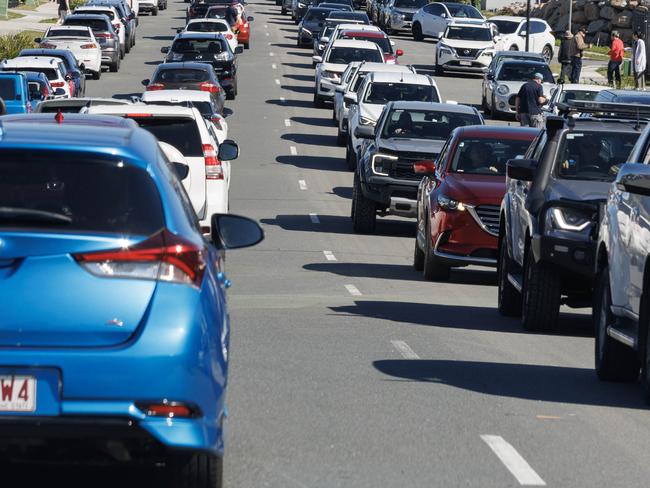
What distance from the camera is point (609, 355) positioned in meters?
11.0

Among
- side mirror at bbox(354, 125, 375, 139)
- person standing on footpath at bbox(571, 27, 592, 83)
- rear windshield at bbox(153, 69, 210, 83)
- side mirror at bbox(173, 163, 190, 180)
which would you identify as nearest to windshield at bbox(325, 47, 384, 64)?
person standing on footpath at bbox(571, 27, 592, 83)

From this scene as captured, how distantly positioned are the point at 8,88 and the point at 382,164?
12.0 meters

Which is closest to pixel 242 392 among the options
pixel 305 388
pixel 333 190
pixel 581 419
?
pixel 305 388

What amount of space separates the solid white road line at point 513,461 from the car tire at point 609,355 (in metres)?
2.21

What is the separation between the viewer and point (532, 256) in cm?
1362

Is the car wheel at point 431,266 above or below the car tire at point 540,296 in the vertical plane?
below

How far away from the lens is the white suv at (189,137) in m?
17.6

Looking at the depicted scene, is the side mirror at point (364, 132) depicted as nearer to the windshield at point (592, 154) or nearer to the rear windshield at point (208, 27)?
the windshield at point (592, 154)

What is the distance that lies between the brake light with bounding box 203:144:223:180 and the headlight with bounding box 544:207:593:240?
18.0ft

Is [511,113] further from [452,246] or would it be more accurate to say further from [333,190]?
[452,246]

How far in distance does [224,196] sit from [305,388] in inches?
341

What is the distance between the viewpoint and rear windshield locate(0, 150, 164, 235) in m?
6.57

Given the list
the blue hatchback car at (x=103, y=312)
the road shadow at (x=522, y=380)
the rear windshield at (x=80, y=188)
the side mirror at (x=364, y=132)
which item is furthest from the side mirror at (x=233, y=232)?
the side mirror at (x=364, y=132)

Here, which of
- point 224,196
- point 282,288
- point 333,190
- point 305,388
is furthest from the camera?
point 333,190
